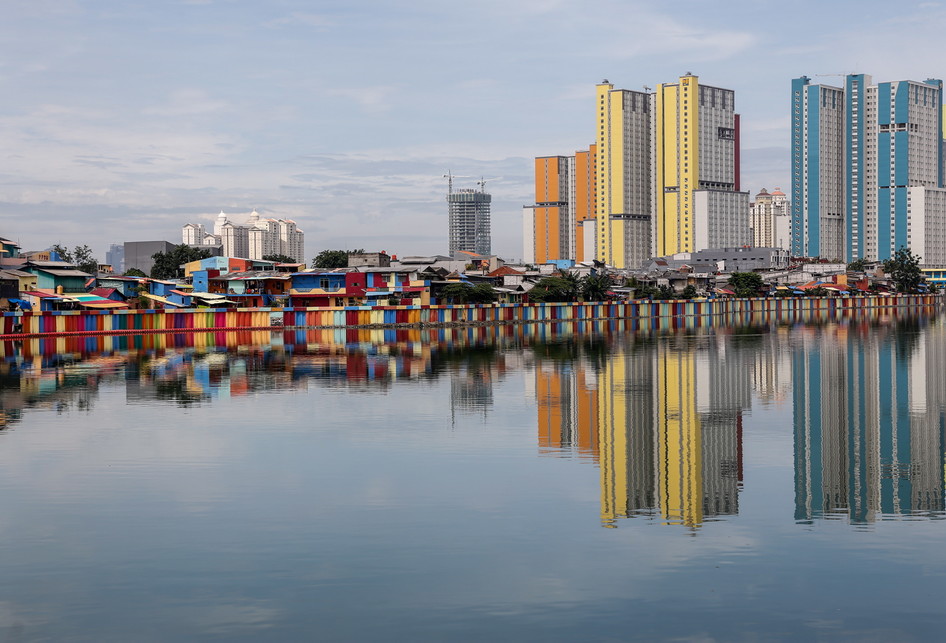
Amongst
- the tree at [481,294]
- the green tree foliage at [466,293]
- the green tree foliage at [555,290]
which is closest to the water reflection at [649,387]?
the green tree foliage at [466,293]

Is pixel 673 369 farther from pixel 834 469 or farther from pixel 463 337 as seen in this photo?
pixel 463 337

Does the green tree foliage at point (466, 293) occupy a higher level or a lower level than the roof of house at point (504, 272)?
lower

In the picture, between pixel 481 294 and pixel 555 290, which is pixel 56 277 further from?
pixel 555 290

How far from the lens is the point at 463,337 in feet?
241

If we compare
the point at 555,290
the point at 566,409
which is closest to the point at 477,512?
the point at 566,409

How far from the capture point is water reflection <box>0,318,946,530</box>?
19.2 meters

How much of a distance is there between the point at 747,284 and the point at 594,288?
95.8ft

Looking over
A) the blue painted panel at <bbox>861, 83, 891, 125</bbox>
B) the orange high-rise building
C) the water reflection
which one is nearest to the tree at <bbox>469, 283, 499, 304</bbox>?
the water reflection

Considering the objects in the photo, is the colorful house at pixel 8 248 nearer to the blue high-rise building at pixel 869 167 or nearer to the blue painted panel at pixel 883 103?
the blue high-rise building at pixel 869 167

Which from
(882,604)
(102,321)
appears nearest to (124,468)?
(882,604)

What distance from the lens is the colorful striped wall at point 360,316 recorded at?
73812 mm

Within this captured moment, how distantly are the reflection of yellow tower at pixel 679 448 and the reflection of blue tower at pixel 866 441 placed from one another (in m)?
1.91

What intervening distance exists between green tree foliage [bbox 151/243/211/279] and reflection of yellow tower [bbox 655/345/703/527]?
8551 cm

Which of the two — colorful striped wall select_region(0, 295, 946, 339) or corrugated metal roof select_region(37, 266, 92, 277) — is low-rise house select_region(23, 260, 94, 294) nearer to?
corrugated metal roof select_region(37, 266, 92, 277)
